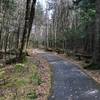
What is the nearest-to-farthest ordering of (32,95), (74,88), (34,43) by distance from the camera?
1. (32,95)
2. (74,88)
3. (34,43)

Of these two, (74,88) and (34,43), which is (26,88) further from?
(34,43)

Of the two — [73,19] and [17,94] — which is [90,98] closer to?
[17,94]

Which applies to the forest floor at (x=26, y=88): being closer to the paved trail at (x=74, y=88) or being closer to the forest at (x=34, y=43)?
the forest at (x=34, y=43)

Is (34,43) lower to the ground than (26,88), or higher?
lower

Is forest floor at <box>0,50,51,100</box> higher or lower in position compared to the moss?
lower

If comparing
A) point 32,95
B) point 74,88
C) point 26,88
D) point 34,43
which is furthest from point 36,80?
point 34,43

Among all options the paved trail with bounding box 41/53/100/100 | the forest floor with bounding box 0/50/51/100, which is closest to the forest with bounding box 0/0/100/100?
the forest floor with bounding box 0/50/51/100

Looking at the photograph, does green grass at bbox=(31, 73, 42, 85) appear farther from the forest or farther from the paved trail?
the paved trail

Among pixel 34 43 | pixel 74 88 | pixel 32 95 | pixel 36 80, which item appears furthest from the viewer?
pixel 34 43

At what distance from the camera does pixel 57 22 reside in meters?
65.4

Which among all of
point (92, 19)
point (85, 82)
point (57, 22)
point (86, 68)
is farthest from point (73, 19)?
point (85, 82)

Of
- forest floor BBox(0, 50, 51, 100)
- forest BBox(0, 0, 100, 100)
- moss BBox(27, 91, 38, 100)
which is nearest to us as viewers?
moss BBox(27, 91, 38, 100)

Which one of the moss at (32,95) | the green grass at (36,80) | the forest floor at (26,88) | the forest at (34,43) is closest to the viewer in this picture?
the moss at (32,95)

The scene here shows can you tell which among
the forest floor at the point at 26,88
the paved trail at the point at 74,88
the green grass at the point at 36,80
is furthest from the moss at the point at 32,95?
the green grass at the point at 36,80
